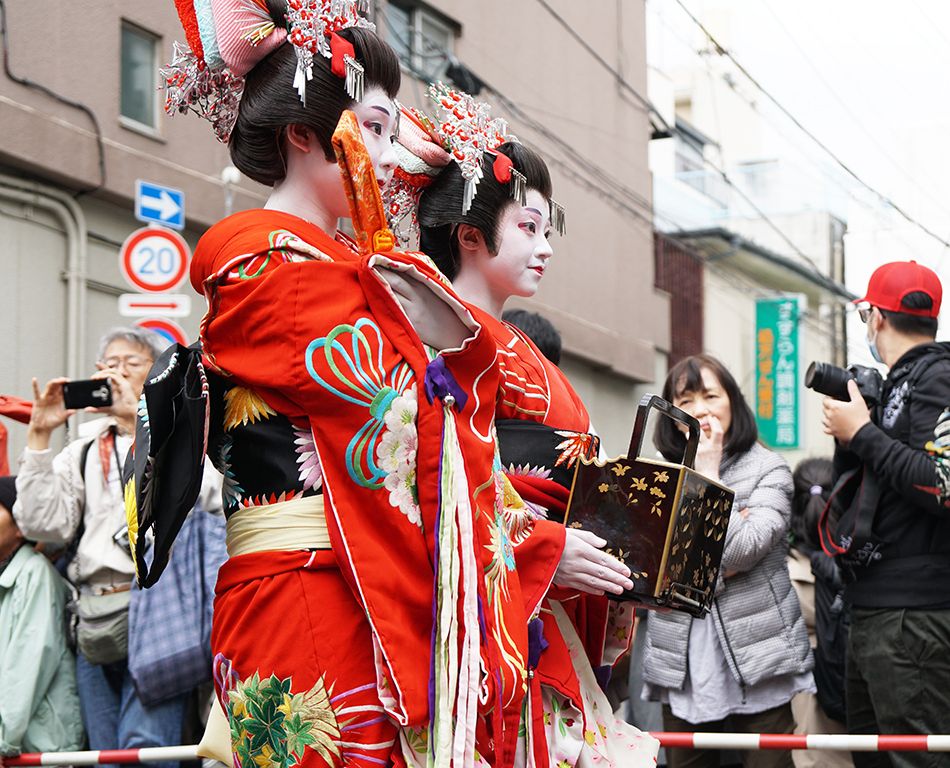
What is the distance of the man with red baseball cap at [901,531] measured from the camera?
12.6 feet

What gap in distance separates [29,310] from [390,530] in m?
6.45

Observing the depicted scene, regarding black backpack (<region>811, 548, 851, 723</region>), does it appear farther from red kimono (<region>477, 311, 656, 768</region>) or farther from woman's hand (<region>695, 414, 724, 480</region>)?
red kimono (<region>477, 311, 656, 768</region>)

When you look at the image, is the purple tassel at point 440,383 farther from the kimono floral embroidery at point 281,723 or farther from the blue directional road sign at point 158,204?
the blue directional road sign at point 158,204

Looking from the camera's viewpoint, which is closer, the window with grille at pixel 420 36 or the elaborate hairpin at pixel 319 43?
the elaborate hairpin at pixel 319 43

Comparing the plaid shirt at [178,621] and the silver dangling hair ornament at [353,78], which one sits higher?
the silver dangling hair ornament at [353,78]

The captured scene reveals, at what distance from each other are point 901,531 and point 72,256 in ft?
19.2

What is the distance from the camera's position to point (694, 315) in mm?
20922

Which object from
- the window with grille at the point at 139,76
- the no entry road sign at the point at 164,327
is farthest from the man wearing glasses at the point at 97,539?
the window with grille at the point at 139,76

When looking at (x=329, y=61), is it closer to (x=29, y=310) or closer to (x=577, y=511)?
(x=577, y=511)

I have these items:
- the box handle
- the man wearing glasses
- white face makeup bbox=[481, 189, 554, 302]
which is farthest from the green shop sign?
the box handle

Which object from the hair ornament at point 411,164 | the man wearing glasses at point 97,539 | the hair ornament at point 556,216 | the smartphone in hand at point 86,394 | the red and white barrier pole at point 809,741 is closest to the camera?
the hair ornament at point 411,164

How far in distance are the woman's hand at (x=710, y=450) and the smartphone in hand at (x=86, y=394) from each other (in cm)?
202

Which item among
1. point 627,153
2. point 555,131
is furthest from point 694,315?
point 555,131

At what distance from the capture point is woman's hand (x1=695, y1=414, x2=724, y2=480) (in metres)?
4.32
